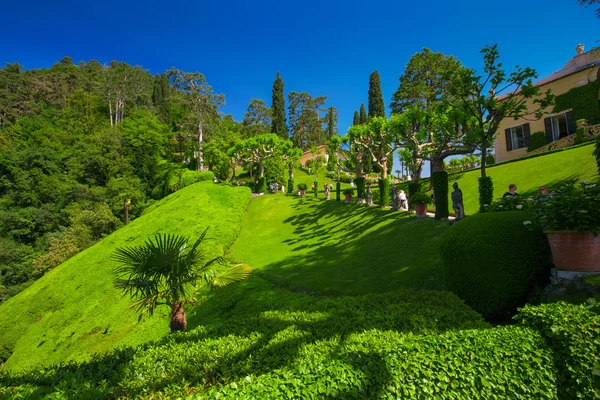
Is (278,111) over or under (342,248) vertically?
over

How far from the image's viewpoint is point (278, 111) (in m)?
58.3

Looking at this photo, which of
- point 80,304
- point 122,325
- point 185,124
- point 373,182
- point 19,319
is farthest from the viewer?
point 185,124

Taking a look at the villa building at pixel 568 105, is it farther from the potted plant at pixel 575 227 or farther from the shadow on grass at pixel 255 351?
the shadow on grass at pixel 255 351

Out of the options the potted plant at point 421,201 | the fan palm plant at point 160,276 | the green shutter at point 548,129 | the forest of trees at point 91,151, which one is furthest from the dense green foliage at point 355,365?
the forest of trees at point 91,151

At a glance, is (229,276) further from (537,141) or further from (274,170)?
(274,170)

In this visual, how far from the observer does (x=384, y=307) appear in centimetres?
573

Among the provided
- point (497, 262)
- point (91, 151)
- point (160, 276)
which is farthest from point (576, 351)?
point (91, 151)

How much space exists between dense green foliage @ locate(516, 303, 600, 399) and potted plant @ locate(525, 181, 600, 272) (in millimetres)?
1720

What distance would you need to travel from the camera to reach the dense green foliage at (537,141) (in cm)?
2586

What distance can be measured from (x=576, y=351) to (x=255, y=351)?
4.00 metres

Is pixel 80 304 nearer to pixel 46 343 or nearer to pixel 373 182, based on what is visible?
pixel 46 343

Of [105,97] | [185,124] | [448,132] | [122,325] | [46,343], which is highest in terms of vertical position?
[105,97]

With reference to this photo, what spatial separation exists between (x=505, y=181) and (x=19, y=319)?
32.1 meters

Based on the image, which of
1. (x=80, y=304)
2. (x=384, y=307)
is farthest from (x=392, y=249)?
(x=80, y=304)
